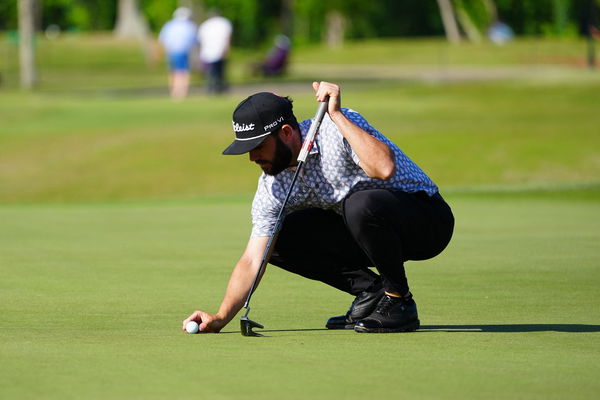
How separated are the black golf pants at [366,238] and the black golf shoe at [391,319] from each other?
0.29 ft

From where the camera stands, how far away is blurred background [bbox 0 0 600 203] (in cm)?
1920

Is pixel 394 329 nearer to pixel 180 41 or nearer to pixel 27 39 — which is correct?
pixel 180 41

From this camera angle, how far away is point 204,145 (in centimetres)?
2092

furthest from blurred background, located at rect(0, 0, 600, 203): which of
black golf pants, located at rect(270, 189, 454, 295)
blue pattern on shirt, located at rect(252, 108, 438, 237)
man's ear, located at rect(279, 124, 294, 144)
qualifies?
man's ear, located at rect(279, 124, 294, 144)

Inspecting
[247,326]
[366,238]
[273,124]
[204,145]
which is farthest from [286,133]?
[204,145]

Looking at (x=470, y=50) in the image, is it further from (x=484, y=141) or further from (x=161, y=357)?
(x=161, y=357)

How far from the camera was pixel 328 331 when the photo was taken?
6012mm

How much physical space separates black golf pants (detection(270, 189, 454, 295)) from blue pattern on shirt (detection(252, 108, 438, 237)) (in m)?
0.07

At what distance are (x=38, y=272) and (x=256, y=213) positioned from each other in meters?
2.84

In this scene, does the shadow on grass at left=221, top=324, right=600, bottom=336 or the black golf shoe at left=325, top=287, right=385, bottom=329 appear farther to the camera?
the black golf shoe at left=325, top=287, right=385, bottom=329

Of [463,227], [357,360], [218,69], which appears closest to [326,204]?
[357,360]

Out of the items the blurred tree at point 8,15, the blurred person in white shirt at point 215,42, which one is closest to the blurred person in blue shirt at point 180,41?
the blurred person in white shirt at point 215,42

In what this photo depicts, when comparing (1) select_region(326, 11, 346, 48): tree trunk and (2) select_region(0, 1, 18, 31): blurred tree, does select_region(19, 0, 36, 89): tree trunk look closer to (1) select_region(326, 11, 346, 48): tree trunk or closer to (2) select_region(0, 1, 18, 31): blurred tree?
(2) select_region(0, 1, 18, 31): blurred tree

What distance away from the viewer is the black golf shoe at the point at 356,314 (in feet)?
20.2
